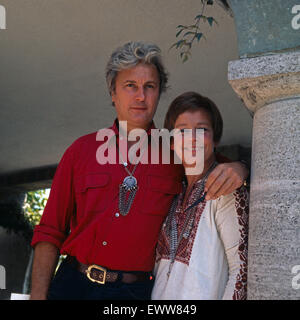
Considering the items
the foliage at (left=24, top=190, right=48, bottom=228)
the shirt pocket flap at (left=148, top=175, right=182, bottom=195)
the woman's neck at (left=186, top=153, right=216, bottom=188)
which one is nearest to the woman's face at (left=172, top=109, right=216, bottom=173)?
the woman's neck at (left=186, top=153, right=216, bottom=188)

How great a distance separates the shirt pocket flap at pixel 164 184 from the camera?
2.50 meters

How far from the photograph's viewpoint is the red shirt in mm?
2387

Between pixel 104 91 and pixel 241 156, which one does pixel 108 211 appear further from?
pixel 241 156

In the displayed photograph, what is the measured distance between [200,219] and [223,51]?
8.25ft

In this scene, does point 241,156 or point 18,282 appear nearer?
point 241,156

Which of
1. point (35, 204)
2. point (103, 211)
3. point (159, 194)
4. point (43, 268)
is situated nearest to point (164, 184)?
point (159, 194)

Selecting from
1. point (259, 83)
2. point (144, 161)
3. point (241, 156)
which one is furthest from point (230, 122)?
point (259, 83)

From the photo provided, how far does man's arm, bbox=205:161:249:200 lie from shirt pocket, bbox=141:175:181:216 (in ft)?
1.01

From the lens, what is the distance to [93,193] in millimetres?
2500

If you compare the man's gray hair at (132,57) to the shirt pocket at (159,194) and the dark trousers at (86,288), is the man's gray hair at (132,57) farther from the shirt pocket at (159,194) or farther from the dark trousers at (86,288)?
the dark trousers at (86,288)

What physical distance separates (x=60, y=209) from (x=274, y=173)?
3.53 feet

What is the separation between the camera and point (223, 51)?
14.6 ft

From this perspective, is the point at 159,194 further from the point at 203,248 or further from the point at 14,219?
the point at 14,219

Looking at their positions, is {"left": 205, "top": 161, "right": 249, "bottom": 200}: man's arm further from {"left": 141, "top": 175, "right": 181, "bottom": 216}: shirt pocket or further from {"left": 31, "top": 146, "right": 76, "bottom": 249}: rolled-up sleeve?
{"left": 31, "top": 146, "right": 76, "bottom": 249}: rolled-up sleeve
